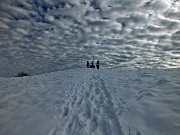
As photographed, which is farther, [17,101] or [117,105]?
[17,101]

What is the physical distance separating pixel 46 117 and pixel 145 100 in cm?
339

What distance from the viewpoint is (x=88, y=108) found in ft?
21.3

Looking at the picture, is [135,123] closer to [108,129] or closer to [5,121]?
[108,129]

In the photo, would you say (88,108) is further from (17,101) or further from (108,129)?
(17,101)

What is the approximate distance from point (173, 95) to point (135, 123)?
6.67 feet

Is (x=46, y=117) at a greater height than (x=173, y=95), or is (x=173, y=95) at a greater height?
(x=173, y=95)

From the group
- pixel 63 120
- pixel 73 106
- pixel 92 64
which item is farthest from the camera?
pixel 92 64

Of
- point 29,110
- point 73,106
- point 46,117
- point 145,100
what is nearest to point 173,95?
point 145,100

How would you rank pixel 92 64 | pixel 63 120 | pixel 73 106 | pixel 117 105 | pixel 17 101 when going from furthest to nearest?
pixel 92 64 < pixel 17 101 < pixel 73 106 < pixel 117 105 < pixel 63 120

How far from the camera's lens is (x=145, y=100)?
243 inches

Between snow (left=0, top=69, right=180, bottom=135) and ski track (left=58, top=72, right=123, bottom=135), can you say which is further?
ski track (left=58, top=72, right=123, bottom=135)

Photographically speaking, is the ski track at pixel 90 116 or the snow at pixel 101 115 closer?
the snow at pixel 101 115

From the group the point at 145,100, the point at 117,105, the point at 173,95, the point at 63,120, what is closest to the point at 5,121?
the point at 63,120

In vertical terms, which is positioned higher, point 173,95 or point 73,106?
point 173,95
